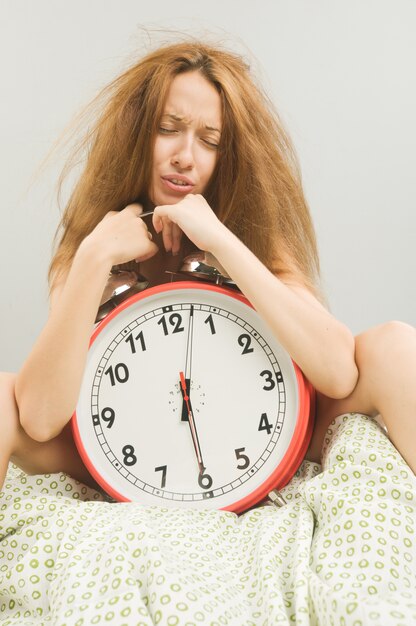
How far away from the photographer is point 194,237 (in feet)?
4.99

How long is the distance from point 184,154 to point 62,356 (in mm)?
457

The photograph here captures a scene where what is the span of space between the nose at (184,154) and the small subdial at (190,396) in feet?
1.38

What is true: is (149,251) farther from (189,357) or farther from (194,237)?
(189,357)

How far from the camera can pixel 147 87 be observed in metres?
1.71

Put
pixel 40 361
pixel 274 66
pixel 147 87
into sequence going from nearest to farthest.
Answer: pixel 40 361 < pixel 147 87 < pixel 274 66

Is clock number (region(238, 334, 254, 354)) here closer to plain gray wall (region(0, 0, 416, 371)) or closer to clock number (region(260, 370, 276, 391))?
clock number (region(260, 370, 276, 391))

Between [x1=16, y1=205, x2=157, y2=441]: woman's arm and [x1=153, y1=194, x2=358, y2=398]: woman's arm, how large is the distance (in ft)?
0.64

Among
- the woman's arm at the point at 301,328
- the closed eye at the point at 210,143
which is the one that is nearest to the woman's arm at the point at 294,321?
the woman's arm at the point at 301,328

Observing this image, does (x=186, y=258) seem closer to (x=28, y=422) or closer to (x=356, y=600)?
(x=28, y=422)

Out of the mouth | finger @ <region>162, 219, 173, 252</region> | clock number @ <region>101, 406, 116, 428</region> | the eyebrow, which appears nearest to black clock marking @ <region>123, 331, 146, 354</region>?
clock number @ <region>101, 406, 116, 428</region>

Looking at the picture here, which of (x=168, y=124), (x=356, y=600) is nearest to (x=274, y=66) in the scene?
(x=168, y=124)

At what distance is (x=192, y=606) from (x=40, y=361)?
0.58 m

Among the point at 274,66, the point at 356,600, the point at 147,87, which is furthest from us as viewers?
the point at 274,66

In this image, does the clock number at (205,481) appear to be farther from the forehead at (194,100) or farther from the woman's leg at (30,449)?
the forehead at (194,100)
